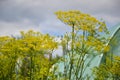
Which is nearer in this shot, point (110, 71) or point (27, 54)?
point (27, 54)

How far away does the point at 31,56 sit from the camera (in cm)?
1878

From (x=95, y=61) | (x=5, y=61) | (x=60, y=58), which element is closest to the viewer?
(x=60, y=58)

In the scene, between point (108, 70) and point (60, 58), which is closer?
point (60, 58)

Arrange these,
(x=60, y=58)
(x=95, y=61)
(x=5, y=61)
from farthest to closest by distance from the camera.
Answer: (x=95, y=61), (x=5, y=61), (x=60, y=58)

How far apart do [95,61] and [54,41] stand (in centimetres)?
2077

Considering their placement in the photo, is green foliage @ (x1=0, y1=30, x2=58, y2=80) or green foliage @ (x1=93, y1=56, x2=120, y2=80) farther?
green foliage @ (x1=93, y1=56, x2=120, y2=80)

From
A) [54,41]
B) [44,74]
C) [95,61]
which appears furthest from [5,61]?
[95,61]

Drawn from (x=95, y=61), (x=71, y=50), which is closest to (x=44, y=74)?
(x=71, y=50)

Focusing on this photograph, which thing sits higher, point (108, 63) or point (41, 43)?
point (41, 43)

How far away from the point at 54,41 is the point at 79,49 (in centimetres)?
146

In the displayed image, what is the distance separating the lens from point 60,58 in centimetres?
1964

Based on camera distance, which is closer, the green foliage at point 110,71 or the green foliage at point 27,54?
the green foliage at point 27,54

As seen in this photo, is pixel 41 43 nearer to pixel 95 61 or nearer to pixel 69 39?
pixel 69 39

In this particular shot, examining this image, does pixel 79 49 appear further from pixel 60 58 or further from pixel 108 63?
pixel 108 63
